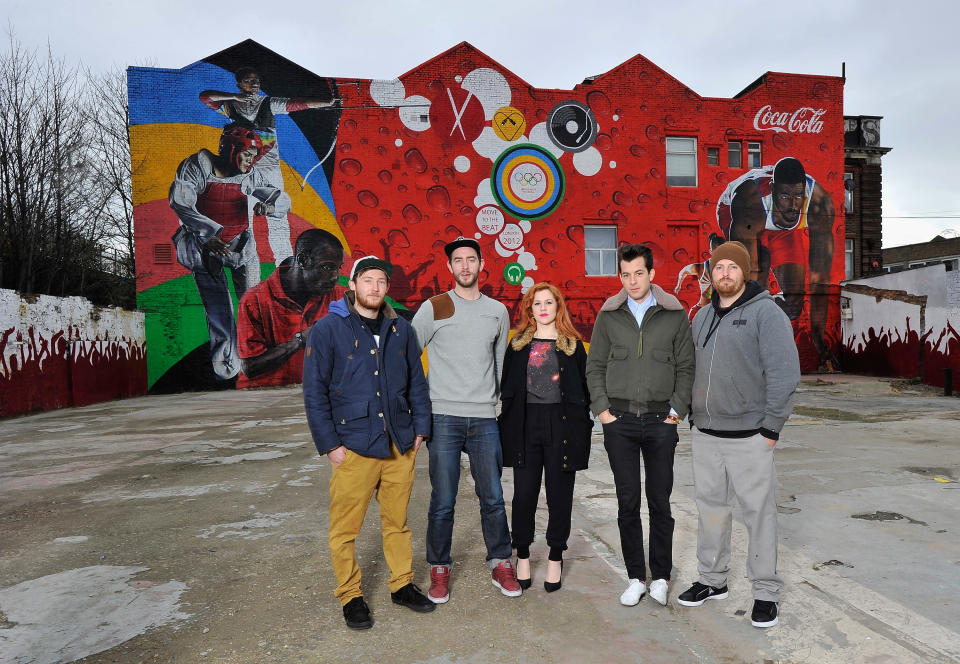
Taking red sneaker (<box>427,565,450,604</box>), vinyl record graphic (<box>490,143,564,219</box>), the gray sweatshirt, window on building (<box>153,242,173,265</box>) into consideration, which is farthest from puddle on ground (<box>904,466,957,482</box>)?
window on building (<box>153,242,173,265</box>)

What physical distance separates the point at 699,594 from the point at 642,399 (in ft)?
3.69

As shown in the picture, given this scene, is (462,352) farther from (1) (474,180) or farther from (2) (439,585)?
(1) (474,180)

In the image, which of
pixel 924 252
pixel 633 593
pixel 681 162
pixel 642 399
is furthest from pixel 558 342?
pixel 924 252

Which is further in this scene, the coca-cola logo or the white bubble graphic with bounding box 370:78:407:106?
the coca-cola logo

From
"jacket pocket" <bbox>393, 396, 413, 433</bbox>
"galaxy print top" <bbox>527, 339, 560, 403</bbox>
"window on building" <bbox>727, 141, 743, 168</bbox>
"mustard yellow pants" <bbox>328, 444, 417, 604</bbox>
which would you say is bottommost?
"mustard yellow pants" <bbox>328, 444, 417, 604</bbox>

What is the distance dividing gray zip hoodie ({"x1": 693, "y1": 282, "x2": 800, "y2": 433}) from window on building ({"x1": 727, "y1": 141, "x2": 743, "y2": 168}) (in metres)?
20.3

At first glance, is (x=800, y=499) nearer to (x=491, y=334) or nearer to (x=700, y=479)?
(x=700, y=479)

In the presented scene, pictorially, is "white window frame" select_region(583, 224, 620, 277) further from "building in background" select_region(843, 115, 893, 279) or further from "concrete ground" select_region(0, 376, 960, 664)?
"building in background" select_region(843, 115, 893, 279)

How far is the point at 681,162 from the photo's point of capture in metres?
21.2

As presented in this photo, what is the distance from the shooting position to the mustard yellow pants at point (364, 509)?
10.6ft

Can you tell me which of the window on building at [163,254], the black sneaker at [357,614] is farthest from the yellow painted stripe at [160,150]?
the black sneaker at [357,614]

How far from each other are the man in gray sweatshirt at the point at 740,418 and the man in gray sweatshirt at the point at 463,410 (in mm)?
1146

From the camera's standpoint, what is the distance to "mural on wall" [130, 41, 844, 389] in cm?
1880

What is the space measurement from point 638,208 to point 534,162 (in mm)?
3870
